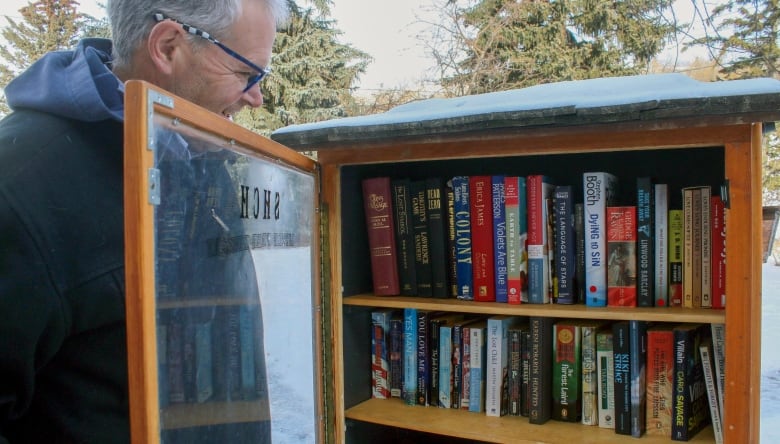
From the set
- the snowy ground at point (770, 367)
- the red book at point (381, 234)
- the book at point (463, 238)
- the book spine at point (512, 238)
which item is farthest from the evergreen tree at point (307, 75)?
the book spine at point (512, 238)

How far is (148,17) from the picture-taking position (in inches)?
41.3

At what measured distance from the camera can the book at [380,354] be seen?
2.15m

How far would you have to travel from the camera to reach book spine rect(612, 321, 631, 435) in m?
1.79

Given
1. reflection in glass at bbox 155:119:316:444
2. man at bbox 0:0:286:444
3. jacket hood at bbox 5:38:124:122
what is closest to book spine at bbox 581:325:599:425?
reflection in glass at bbox 155:119:316:444

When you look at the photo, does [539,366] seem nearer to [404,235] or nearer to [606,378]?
[606,378]

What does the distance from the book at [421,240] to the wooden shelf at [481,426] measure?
1.33ft

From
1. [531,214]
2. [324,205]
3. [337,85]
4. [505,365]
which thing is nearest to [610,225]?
[531,214]

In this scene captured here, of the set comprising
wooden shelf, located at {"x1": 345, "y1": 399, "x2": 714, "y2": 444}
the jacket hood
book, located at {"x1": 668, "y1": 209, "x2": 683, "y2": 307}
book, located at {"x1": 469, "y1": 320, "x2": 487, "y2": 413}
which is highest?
the jacket hood

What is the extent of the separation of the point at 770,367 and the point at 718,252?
2493 mm

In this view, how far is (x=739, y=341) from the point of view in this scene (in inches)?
57.7

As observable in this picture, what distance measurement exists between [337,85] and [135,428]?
37.8 ft

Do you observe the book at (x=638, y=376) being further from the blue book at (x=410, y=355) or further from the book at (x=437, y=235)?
the blue book at (x=410, y=355)

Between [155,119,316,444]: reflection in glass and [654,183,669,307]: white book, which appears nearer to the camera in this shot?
[155,119,316,444]: reflection in glass

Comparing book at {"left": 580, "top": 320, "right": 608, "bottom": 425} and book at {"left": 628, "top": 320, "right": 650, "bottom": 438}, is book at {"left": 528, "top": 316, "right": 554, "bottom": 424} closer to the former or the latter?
book at {"left": 580, "top": 320, "right": 608, "bottom": 425}
